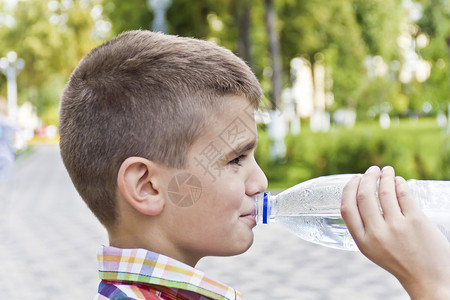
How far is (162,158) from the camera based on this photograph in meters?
1.35

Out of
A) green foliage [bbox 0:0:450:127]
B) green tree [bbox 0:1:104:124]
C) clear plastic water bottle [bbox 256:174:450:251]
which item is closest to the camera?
clear plastic water bottle [bbox 256:174:450:251]

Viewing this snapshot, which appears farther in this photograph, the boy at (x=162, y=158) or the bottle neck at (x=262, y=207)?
the bottle neck at (x=262, y=207)

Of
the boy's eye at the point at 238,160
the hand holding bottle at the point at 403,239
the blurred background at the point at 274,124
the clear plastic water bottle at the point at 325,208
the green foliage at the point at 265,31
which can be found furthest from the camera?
the green foliage at the point at 265,31

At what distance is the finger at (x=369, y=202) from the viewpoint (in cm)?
123

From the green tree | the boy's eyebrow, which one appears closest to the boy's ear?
the boy's eyebrow

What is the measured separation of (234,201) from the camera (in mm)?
1426

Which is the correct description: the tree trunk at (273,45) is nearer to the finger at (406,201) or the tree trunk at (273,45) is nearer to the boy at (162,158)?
the boy at (162,158)

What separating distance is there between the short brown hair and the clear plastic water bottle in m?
0.60

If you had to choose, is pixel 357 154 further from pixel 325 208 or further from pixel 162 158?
pixel 162 158

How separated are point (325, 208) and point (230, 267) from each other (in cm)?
463

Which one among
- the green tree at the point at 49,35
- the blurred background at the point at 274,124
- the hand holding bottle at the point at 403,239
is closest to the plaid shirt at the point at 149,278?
the hand holding bottle at the point at 403,239

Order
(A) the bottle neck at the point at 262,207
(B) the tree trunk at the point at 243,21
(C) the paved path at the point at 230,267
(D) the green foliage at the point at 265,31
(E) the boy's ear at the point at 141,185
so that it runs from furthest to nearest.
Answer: (D) the green foliage at the point at 265,31 < (B) the tree trunk at the point at 243,21 < (C) the paved path at the point at 230,267 < (A) the bottle neck at the point at 262,207 < (E) the boy's ear at the point at 141,185

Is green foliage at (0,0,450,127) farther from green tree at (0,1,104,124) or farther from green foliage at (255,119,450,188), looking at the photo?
green foliage at (255,119,450,188)

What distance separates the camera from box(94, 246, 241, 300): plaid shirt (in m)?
1.29
